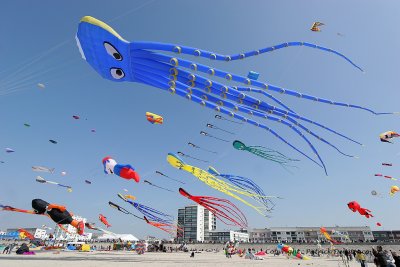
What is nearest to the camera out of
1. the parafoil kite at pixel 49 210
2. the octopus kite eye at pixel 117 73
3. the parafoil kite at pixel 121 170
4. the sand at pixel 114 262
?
the octopus kite eye at pixel 117 73

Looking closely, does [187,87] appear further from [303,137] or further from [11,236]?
[11,236]

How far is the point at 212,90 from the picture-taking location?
10078mm

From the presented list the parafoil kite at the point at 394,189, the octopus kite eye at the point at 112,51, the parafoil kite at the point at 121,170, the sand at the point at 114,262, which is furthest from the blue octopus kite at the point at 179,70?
the parafoil kite at the point at 394,189

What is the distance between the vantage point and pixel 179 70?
9836mm

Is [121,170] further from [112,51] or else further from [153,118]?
[112,51]

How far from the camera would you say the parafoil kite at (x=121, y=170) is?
18.3m

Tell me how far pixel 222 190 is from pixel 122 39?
13784 mm

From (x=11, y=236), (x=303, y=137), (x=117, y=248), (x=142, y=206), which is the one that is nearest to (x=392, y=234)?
(x=117, y=248)

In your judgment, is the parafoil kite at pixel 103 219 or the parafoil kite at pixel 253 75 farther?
the parafoil kite at pixel 103 219

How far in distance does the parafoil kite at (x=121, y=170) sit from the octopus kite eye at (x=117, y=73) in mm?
8777

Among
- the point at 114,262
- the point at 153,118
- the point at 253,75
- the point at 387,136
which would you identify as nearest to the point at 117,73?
the point at 253,75

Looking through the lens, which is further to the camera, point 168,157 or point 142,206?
point 142,206

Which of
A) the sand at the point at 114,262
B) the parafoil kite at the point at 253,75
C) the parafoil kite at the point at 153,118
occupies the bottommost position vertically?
the sand at the point at 114,262

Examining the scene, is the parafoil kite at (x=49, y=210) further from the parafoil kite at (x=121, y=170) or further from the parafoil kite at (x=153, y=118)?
the parafoil kite at (x=153, y=118)
